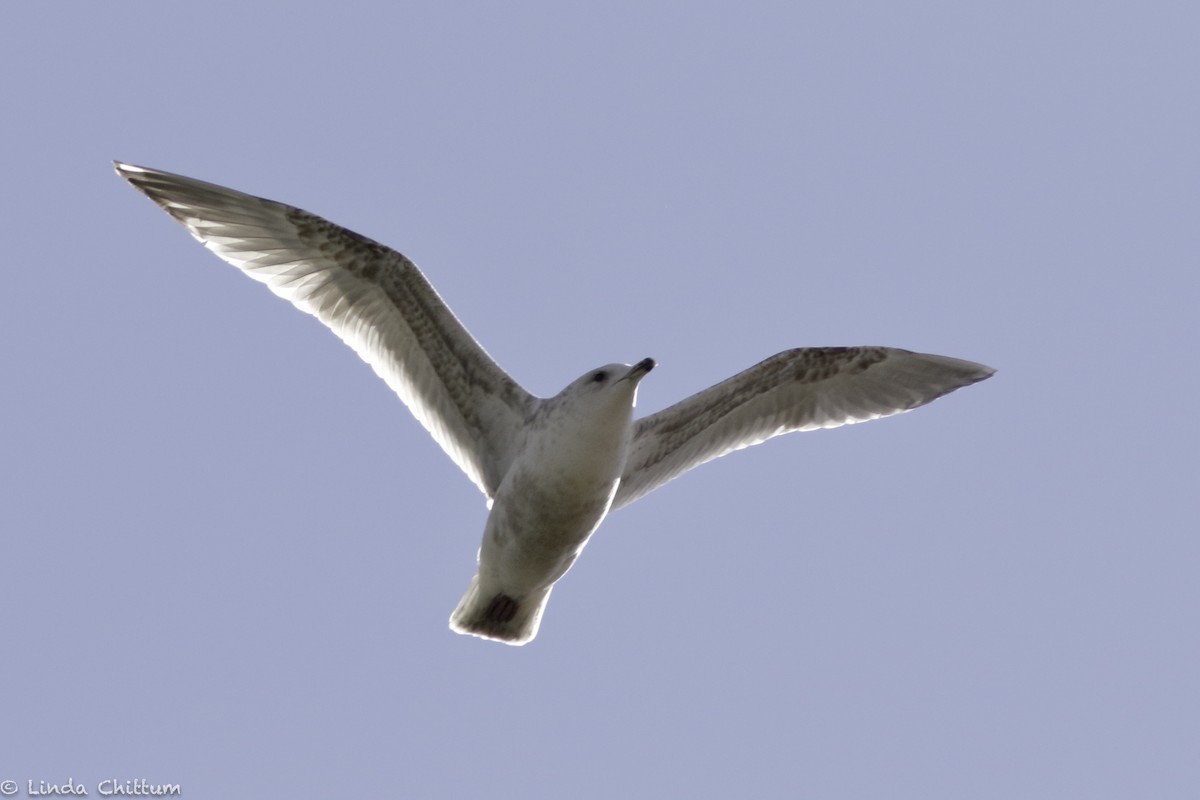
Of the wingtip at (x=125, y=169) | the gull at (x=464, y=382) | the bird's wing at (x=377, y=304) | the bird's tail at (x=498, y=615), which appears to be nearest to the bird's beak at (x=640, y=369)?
the gull at (x=464, y=382)

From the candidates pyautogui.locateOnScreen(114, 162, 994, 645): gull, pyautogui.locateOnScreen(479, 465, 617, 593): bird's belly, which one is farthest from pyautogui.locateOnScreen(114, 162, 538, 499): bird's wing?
pyautogui.locateOnScreen(479, 465, 617, 593): bird's belly

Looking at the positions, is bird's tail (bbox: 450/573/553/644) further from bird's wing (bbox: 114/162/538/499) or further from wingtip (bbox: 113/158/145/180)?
wingtip (bbox: 113/158/145/180)

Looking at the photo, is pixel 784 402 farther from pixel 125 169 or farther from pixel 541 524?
pixel 125 169

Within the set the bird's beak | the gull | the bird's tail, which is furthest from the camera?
the bird's tail

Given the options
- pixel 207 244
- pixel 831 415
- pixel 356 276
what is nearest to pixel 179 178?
pixel 207 244

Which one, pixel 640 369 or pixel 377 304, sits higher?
pixel 377 304

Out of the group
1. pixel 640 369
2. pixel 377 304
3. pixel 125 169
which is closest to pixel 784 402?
pixel 640 369
